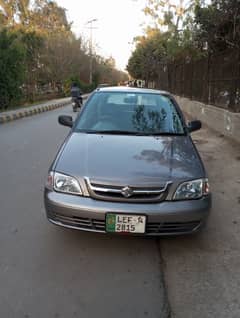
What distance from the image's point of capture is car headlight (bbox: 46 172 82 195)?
3076mm

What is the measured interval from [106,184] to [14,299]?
1176mm

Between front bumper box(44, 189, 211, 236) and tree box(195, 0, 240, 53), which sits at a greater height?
tree box(195, 0, 240, 53)

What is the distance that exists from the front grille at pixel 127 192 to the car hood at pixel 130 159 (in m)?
0.05

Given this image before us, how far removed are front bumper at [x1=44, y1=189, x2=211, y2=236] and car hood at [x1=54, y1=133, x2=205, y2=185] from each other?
218mm

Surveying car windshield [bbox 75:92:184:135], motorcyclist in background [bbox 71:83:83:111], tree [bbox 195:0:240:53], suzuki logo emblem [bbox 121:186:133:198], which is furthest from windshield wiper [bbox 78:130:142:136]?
motorcyclist in background [bbox 71:83:83:111]

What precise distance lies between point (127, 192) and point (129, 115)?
1.78 meters

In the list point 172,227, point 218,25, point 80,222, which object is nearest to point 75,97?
point 218,25

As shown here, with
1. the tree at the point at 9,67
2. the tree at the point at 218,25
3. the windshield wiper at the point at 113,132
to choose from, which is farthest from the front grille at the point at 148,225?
the tree at the point at 9,67

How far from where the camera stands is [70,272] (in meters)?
2.89

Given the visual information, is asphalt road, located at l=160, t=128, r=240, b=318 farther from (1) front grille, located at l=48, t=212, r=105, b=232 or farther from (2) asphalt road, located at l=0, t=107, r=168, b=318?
(1) front grille, located at l=48, t=212, r=105, b=232

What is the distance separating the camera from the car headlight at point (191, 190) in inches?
120

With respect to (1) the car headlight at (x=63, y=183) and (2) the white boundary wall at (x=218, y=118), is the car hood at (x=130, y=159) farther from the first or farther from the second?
(2) the white boundary wall at (x=218, y=118)

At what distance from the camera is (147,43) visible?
1384 inches

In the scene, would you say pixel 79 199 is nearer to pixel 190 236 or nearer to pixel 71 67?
pixel 190 236
